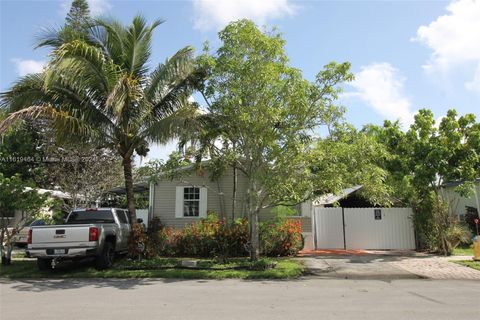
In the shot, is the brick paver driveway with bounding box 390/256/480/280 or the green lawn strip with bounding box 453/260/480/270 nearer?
the brick paver driveway with bounding box 390/256/480/280

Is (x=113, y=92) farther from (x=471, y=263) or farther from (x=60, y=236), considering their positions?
(x=471, y=263)

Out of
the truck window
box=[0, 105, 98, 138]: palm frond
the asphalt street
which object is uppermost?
box=[0, 105, 98, 138]: palm frond

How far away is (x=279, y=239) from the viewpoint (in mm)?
15750

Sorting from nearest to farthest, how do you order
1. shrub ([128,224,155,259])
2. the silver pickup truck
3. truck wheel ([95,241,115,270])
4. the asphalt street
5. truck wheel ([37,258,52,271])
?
the asphalt street
the silver pickup truck
truck wheel ([95,241,115,270])
truck wheel ([37,258,52,271])
shrub ([128,224,155,259])

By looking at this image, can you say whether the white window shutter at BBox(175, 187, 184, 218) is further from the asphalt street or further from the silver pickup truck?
the asphalt street

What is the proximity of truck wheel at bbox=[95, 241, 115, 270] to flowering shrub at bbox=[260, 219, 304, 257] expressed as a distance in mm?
5364

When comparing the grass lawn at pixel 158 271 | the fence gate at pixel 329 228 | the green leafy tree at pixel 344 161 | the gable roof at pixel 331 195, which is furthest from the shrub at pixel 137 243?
the fence gate at pixel 329 228

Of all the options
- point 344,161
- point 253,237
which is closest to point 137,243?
point 253,237

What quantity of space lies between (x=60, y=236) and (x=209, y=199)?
725cm

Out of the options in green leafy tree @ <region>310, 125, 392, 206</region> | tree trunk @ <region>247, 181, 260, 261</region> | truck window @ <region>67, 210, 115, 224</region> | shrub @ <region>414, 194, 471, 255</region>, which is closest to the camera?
green leafy tree @ <region>310, 125, 392, 206</region>

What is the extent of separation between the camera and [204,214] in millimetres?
17891

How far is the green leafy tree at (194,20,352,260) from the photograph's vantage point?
12297mm

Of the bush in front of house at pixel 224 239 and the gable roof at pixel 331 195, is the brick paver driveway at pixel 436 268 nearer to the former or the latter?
the gable roof at pixel 331 195

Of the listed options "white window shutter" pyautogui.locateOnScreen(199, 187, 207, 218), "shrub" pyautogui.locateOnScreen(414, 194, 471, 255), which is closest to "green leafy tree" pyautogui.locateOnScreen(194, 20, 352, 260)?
"white window shutter" pyautogui.locateOnScreen(199, 187, 207, 218)
